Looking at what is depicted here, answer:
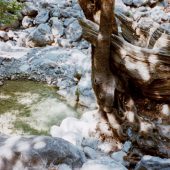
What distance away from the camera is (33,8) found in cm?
1778

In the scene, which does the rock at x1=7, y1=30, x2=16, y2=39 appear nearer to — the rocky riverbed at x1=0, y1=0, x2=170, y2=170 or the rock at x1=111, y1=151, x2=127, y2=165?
the rocky riverbed at x1=0, y1=0, x2=170, y2=170

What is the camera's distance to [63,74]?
12445 mm

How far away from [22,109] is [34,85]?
2015 millimetres

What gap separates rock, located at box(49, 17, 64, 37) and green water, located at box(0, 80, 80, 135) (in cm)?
439

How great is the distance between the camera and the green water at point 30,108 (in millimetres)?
9031

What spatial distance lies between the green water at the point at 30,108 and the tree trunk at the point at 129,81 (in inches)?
88.4

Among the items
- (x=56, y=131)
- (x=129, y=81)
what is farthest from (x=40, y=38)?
(x=129, y=81)

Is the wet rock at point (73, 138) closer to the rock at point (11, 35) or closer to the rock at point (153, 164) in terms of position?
the rock at point (153, 164)

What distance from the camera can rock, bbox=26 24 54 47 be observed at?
49.3 ft

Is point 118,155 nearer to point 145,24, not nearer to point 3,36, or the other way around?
point 145,24

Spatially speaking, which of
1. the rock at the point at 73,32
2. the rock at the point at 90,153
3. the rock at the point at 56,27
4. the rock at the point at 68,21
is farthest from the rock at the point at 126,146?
the rock at the point at 68,21

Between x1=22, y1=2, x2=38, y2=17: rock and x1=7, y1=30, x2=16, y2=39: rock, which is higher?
x1=22, y1=2, x2=38, y2=17: rock

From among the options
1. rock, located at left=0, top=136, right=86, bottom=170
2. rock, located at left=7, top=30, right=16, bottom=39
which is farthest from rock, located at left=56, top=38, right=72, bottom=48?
rock, located at left=0, top=136, right=86, bottom=170

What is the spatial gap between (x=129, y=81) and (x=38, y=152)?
309cm
